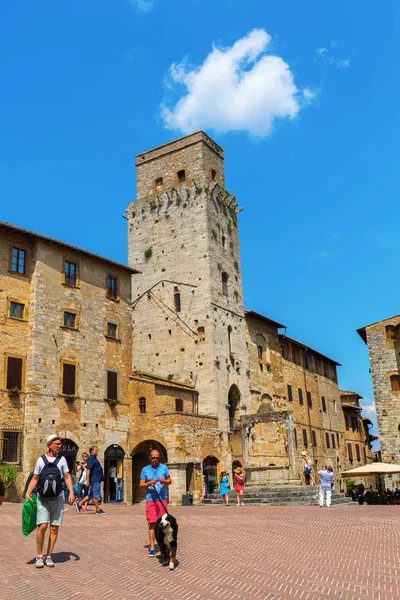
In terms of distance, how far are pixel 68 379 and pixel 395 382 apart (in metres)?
21.9

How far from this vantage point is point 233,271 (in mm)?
41344

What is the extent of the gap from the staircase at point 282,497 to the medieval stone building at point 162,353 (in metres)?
1.83

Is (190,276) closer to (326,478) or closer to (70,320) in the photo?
(70,320)

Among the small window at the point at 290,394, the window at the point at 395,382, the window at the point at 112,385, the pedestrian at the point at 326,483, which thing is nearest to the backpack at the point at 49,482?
the pedestrian at the point at 326,483

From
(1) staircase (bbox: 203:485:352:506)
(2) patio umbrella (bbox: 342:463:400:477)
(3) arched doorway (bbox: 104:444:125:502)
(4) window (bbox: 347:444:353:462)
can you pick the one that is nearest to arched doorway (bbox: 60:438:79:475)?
(3) arched doorway (bbox: 104:444:125:502)

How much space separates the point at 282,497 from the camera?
23.4 metres

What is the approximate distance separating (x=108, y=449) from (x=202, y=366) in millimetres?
9307


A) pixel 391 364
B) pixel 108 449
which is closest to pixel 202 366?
pixel 108 449

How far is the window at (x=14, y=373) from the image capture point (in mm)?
25641

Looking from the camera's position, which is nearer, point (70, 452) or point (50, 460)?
point (50, 460)

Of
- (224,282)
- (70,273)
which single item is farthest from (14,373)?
(224,282)

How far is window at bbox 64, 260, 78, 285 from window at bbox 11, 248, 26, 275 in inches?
93.2

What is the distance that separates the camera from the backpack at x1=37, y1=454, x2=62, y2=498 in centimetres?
779

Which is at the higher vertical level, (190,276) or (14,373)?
(190,276)
